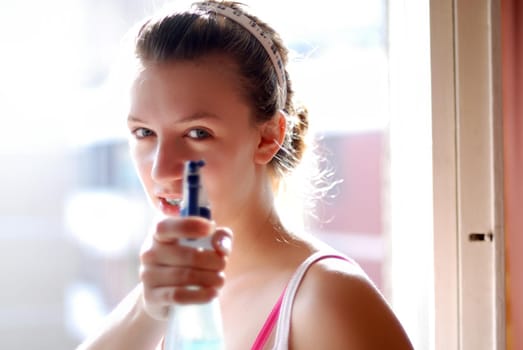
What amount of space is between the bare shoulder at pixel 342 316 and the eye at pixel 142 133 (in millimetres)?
254

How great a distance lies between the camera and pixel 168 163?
728 millimetres

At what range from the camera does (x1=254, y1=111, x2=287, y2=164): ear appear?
0.83 meters

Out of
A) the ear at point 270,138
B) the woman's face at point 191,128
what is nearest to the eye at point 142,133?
the woman's face at point 191,128

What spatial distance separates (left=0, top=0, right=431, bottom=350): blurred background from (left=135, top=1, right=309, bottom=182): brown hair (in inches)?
3.3

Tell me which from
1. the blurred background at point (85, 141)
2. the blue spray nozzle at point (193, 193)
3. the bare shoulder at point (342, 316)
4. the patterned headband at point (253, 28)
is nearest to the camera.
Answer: the blue spray nozzle at point (193, 193)

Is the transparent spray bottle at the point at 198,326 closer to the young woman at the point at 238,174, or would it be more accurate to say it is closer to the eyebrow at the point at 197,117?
the young woman at the point at 238,174

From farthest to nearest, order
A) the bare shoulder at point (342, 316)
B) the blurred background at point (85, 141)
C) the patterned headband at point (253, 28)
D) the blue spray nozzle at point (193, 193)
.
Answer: the blurred background at point (85, 141)
the patterned headband at point (253, 28)
the bare shoulder at point (342, 316)
the blue spray nozzle at point (193, 193)

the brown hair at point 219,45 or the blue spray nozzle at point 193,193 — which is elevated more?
the brown hair at point 219,45

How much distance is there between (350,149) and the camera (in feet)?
9.54

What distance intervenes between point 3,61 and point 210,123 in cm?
72

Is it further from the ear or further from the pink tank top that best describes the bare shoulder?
the ear

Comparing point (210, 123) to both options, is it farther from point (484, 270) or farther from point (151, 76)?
point (484, 270)

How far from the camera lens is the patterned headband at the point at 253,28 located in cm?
82

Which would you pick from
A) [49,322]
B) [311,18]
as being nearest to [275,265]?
[311,18]
